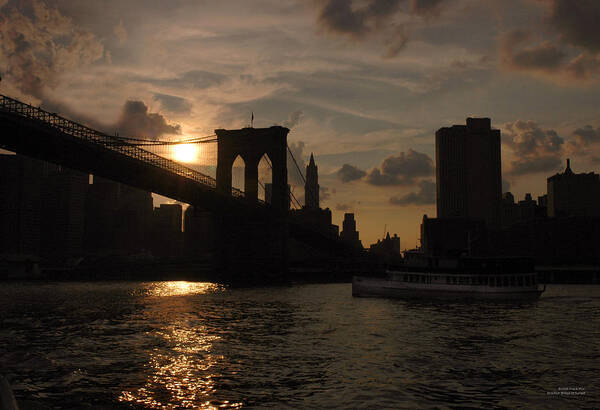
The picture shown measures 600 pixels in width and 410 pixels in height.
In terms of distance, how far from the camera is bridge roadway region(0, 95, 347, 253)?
51938 mm

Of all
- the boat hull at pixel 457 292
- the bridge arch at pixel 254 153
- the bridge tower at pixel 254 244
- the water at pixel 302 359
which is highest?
the bridge arch at pixel 254 153

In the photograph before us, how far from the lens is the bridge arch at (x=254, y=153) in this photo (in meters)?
96.3

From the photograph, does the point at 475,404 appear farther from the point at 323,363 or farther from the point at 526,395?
the point at 323,363

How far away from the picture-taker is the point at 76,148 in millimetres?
58500

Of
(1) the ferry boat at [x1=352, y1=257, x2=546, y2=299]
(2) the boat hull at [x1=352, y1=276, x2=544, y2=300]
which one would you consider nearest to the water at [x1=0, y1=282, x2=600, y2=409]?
(2) the boat hull at [x1=352, y1=276, x2=544, y2=300]

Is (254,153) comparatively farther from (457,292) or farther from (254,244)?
(457,292)

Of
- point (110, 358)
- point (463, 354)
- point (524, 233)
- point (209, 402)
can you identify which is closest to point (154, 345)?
point (110, 358)

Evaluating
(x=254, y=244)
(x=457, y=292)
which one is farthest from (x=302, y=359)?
(x=254, y=244)

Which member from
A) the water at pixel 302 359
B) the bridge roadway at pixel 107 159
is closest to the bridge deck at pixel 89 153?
the bridge roadway at pixel 107 159

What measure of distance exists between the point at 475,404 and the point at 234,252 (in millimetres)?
77040

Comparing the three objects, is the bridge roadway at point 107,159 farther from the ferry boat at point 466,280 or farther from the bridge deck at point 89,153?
the ferry boat at point 466,280

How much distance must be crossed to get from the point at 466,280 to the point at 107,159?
132 feet

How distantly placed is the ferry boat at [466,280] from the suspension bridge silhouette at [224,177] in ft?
102

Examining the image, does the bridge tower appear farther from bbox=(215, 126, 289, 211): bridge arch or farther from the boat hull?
the boat hull
